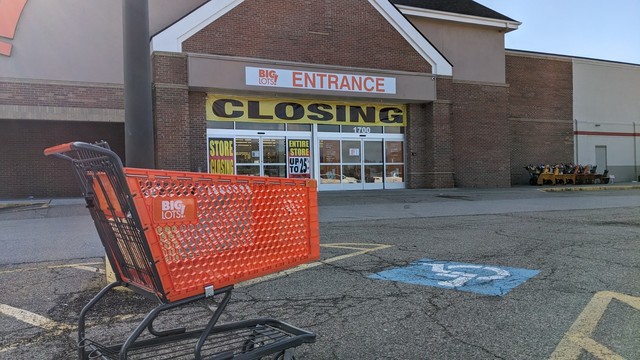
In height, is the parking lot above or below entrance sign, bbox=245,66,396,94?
below

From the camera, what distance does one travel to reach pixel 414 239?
27.6 feet

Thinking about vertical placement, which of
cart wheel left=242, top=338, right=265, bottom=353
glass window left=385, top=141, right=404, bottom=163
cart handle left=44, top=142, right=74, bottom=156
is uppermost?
glass window left=385, top=141, right=404, bottom=163

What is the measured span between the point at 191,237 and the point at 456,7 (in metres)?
23.5

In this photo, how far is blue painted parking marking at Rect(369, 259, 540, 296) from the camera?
5.21 m

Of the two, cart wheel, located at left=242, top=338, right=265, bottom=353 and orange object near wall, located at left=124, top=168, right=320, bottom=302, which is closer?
orange object near wall, located at left=124, top=168, right=320, bottom=302

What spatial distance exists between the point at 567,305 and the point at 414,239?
3.93 metres

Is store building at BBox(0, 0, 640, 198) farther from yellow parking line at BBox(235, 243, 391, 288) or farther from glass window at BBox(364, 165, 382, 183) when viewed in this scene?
yellow parking line at BBox(235, 243, 391, 288)

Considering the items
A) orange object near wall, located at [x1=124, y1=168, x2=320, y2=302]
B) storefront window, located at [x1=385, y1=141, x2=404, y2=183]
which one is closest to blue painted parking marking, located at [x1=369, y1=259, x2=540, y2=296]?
orange object near wall, located at [x1=124, y1=168, x2=320, y2=302]

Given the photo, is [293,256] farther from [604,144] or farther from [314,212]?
→ [604,144]

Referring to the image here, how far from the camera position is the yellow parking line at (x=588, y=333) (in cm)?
342

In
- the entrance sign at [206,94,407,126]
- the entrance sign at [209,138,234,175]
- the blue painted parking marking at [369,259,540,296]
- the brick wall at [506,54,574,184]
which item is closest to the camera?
the blue painted parking marking at [369,259,540,296]

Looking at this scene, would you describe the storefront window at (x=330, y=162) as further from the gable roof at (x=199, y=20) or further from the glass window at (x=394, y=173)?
the gable roof at (x=199, y=20)

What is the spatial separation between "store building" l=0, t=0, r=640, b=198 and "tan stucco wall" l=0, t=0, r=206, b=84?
4 centimetres

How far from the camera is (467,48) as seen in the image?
73.7ft
